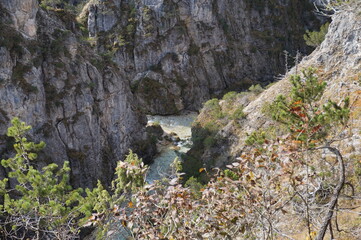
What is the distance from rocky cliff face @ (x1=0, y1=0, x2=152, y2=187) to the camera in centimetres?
1645

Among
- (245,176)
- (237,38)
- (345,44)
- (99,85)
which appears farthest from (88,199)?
(237,38)

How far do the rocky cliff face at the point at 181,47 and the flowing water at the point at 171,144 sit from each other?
2.54 meters

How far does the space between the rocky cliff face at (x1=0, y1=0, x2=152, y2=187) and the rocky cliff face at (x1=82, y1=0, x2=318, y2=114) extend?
18.4m

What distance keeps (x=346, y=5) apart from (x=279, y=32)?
50.5m

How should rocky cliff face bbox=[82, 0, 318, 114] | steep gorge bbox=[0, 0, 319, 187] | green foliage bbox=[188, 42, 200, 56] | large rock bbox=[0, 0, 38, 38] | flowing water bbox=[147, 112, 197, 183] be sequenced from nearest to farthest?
large rock bbox=[0, 0, 38, 38] < steep gorge bbox=[0, 0, 319, 187] < flowing water bbox=[147, 112, 197, 183] < rocky cliff face bbox=[82, 0, 318, 114] < green foliage bbox=[188, 42, 200, 56]

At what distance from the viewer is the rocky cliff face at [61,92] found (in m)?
16.5

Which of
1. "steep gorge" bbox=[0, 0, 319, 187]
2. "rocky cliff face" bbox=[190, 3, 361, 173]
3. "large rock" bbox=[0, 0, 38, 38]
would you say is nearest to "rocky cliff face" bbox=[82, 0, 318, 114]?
"steep gorge" bbox=[0, 0, 319, 187]

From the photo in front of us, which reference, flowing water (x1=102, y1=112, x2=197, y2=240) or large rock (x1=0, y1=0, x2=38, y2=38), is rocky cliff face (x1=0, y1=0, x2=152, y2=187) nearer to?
large rock (x1=0, y1=0, x2=38, y2=38)

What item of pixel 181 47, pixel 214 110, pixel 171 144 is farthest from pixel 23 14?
pixel 181 47

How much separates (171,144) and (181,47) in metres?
19.9

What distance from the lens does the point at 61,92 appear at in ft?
61.7

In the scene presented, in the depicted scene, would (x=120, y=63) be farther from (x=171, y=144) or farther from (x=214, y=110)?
(x=214, y=110)

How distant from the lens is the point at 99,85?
21.2 meters

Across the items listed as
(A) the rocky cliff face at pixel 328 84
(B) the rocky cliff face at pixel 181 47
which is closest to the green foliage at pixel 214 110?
(A) the rocky cliff face at pixel 328 84
